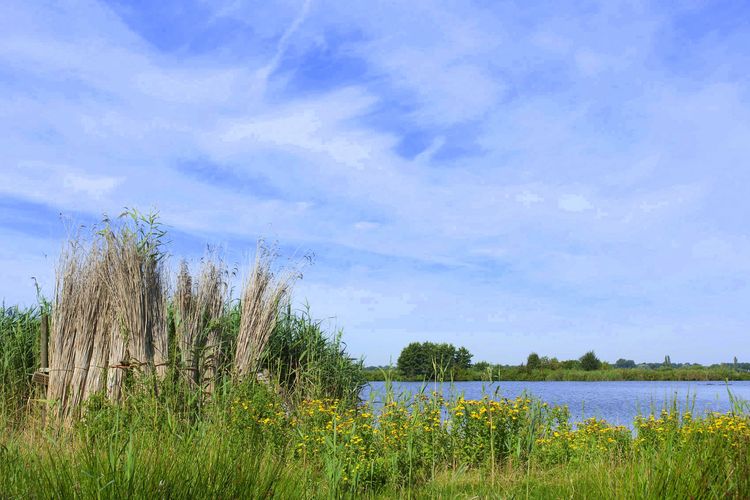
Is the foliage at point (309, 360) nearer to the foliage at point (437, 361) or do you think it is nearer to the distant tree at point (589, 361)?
the foliage at point (437, 361)

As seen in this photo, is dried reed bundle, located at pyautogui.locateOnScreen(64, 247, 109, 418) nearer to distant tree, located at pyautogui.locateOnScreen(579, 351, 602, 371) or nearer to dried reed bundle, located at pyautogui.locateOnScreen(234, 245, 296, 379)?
dried reed bundle, located at pyautogui.locateOnScreen(234, 245, 296, 379)

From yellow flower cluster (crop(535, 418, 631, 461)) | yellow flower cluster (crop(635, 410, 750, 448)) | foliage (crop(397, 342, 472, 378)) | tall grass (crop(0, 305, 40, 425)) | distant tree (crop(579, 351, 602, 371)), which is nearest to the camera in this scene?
yellow flower cluster (crop(635, 410, 750, 448))

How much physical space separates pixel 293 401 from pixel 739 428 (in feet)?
17.9

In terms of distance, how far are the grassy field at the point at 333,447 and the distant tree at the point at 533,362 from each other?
77.6ft

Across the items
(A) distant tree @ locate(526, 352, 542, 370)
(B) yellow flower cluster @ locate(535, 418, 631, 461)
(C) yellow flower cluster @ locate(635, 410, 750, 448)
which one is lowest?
(B) yellow flower cluster @ locate(535, 418, 631, 461)

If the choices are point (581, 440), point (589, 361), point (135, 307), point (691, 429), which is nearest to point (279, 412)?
point (135, 307)

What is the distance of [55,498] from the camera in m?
3.10

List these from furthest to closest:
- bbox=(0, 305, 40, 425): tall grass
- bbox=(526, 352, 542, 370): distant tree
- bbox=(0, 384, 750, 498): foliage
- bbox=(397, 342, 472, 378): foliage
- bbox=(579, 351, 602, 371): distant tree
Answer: bbox=(579, 351, 602, 371): distant tree < bbox=(526, 352, 542, 370): distant tree < bbox=(0, 305, 40, 425): tall grass < bbox=(397, 342, 472, 378): foliage < bbox=(0, 384, 750, 498): foliage

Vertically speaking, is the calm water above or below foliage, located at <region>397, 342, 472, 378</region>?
below

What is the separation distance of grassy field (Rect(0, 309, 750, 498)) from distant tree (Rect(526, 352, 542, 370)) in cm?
2366

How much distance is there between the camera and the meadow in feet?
14.3

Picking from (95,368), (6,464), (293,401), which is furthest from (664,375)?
(6,464)

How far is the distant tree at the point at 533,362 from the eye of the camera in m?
31.8

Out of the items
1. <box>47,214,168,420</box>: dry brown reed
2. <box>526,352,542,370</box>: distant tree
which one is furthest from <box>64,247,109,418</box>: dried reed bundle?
<box>526,352,542,370</box>: distant tree
